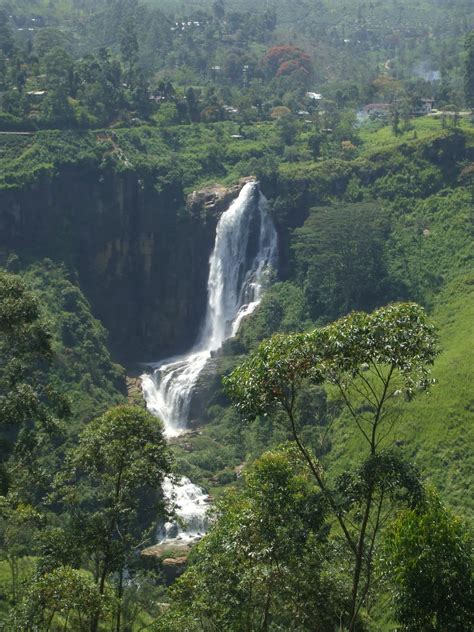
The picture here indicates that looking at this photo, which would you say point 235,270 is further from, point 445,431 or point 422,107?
point 422,107

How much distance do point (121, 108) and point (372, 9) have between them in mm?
66946

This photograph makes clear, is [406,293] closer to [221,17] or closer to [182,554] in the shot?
[182,554]

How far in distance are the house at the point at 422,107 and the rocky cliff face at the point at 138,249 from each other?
2090 centimetres

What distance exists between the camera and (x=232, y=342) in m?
43.3

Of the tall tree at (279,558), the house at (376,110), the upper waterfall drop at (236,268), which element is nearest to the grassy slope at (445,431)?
the tall tree at (279,558)

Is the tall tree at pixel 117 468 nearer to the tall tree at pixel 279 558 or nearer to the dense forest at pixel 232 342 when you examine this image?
the dense forest at pixel 232 342

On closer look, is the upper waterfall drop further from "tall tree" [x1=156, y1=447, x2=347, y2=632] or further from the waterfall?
"tall tree" [x1=156, y1=447, x2=347, y2=632]

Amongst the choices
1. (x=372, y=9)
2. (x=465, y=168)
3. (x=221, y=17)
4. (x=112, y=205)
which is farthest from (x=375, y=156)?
(x=372, y=9)

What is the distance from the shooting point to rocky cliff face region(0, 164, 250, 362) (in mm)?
47219

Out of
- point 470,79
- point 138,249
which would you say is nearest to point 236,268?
point 138,249

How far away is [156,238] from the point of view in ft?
159

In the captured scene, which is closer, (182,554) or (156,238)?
(182,554)

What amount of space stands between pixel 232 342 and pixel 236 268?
17.5 feet

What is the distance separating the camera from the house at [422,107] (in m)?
63.1
